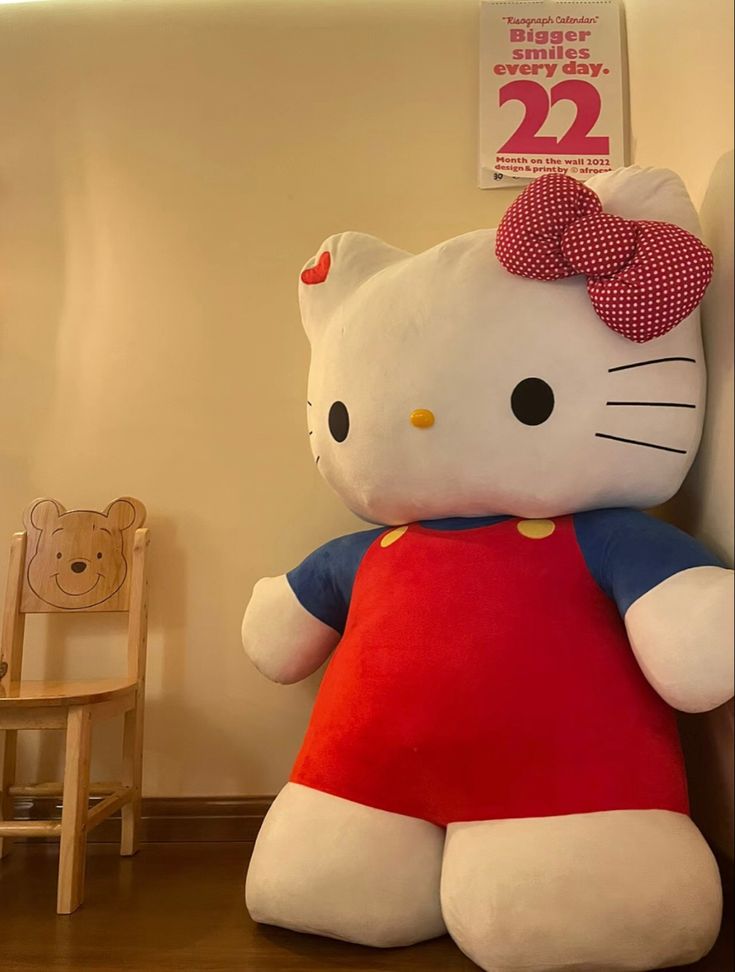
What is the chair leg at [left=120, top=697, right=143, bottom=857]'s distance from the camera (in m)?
1.51

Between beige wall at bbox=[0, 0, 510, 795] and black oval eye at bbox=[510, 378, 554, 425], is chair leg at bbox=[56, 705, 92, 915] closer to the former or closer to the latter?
beige wall at bbox=[0, 0, 510, 795]

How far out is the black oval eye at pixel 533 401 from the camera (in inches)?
42.1

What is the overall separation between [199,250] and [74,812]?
112 cm

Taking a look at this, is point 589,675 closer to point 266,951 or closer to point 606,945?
point 606,945

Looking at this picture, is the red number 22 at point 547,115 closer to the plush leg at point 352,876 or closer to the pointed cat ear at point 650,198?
the pointed cat ear at point 650,198

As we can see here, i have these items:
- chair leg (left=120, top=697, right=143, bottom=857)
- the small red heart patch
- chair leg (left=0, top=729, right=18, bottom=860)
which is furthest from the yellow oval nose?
chair leg (left=0, top=729, right=18, bottom=860)

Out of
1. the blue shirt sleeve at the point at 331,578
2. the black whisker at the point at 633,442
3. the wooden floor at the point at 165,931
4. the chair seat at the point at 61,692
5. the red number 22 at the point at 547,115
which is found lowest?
the wooden floor at the point at 165,931

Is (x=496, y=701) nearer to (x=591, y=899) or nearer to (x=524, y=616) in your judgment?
(x=524, y=616)

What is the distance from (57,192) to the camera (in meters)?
1.77

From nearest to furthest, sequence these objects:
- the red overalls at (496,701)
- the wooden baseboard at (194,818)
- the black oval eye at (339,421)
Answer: the red overalls at (496,701)
the black oval eye at (339,421)
the wooden baseboard at (194,818)

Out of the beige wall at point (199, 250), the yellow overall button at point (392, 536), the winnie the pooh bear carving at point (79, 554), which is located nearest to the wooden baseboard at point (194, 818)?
the beige wall at point (199, 250)

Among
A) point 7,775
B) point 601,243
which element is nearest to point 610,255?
point 601,243

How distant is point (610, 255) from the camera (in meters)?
1.02

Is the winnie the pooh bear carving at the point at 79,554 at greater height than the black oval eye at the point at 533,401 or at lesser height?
lesser
